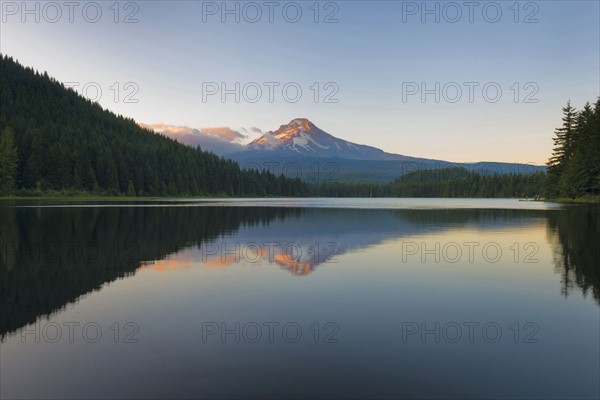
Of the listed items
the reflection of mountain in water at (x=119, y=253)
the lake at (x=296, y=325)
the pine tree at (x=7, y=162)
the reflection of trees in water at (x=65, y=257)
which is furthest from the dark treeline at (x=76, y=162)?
the lake at (x=296, y=325)

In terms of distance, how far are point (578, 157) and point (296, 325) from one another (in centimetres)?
10318

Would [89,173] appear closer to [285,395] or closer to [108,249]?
[108,249]

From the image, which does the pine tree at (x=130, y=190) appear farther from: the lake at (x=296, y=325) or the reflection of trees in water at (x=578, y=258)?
the reflection of trees in water at (x=578, y=258)

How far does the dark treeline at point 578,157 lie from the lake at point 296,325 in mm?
83759

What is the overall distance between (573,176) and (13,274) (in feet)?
361

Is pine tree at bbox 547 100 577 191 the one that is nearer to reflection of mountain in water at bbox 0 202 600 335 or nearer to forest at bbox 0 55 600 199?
forest at bbox 0 55 600 199

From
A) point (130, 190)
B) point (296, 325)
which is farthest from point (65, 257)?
point (130, 190)

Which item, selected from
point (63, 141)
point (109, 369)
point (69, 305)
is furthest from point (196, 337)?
point (63, 141)

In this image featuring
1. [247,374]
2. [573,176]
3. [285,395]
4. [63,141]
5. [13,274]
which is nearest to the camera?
[285,395]

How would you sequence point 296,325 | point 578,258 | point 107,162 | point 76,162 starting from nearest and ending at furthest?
point 296,325 → point 578,258 → point 76,162 → point 107,162

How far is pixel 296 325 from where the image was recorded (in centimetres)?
1142

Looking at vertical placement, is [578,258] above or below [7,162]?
below

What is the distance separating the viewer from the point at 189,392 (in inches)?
295

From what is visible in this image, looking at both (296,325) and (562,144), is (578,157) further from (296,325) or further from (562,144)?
(296,325)
